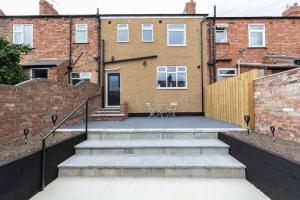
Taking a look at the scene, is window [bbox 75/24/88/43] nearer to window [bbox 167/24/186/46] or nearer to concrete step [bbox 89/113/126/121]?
window [bbox 167/24/186/46]

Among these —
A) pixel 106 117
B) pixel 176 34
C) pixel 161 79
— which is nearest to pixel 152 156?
pixel 106 117

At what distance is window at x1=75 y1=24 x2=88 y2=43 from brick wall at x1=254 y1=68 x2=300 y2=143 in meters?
10.5

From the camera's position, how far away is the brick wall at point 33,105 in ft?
15.3

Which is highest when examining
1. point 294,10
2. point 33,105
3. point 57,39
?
point 294,10

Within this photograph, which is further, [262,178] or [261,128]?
[261,128]

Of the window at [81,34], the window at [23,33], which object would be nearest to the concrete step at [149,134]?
the window at [81,34]

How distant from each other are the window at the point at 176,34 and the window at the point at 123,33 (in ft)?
8.30

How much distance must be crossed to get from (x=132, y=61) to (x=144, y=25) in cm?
231

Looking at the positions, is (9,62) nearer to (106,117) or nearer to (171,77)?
(106,117)

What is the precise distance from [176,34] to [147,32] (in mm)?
1756

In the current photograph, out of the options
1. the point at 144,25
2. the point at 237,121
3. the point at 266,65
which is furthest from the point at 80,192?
the point at 266,65

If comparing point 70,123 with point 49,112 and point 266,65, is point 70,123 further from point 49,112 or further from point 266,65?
point 266,65

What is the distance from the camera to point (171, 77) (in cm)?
1310

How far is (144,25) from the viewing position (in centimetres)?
1329
